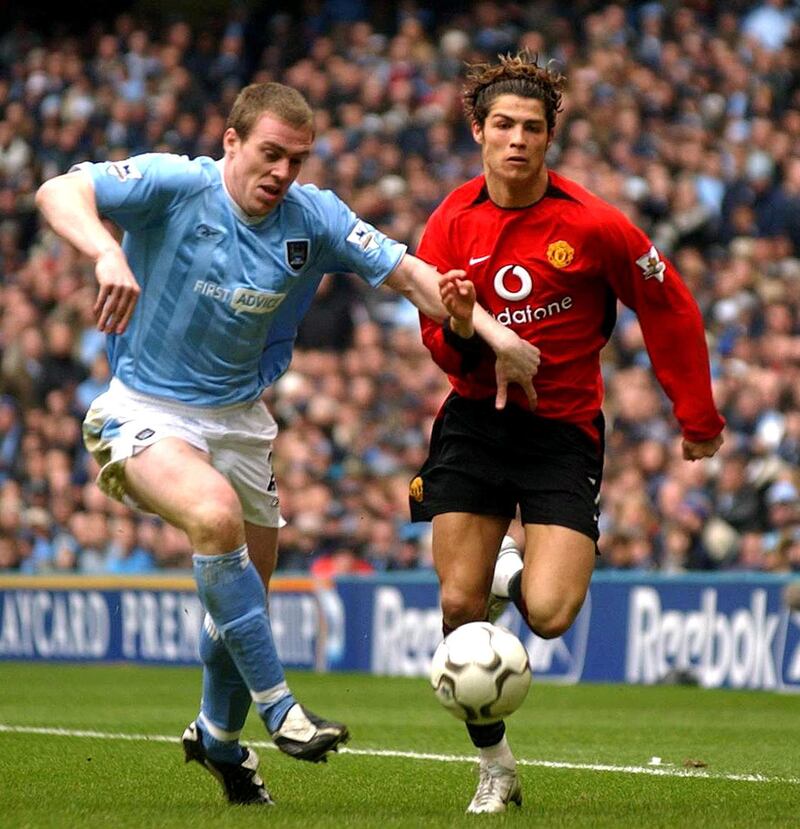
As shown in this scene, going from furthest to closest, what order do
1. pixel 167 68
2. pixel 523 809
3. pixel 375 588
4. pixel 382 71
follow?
1. pixel 167 68
2. pixel 382 71
3. pixel 375 588
4. pixel 523 809

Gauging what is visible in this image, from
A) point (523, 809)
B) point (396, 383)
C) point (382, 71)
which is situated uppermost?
point (382, 71)

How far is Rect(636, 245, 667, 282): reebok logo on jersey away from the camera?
23.9 ft

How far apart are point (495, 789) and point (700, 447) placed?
1.55 m

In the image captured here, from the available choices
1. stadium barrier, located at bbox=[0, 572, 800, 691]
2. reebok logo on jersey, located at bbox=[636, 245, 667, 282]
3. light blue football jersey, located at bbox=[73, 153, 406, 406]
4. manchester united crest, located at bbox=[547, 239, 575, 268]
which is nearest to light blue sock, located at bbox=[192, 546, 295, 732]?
light blue football jersey, located at bbox=[73, 153, 406, 406]

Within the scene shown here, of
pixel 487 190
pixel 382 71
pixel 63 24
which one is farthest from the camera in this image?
pixel 63 24

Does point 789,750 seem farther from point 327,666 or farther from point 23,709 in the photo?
point 327,666

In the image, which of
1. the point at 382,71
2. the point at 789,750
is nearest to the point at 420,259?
the point at 789,750

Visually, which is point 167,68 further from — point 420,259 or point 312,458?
point 420,259

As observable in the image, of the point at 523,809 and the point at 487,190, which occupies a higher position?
the point at 487,190

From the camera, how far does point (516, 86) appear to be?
732 centimetres

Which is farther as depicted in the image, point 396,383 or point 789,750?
point 396,383

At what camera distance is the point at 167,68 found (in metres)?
24.4

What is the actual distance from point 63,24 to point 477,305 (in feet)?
73.4

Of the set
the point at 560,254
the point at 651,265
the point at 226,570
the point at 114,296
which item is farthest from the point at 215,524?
the point at 651,265
